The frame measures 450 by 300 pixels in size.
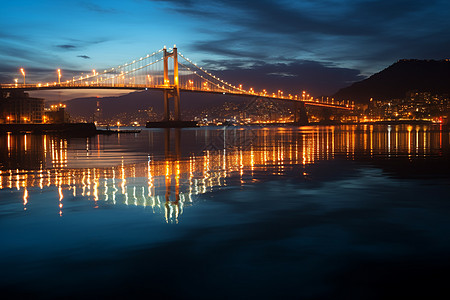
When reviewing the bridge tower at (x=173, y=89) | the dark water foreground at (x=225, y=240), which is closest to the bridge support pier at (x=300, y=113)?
the bridge tower at (x=173, y=89)

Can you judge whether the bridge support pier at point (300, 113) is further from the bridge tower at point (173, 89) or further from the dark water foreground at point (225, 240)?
the dark water foreground at point (225, 240)

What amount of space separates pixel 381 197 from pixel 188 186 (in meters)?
4.22

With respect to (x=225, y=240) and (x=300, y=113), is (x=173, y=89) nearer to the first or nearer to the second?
(x=300, y=113)

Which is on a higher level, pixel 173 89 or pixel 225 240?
pixel 173 89

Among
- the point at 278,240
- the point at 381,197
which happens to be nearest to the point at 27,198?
the point at 278,240

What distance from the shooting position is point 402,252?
507 centimetres

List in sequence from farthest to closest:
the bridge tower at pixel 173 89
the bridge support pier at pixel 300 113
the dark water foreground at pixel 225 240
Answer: the bridge support pier at pixel 300 113
the bridge tower at pixel 173 89
the dark water foreground at pixel 225 240

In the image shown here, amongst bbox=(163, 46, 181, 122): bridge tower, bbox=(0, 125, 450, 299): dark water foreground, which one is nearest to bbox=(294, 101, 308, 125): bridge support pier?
bbox=(163, 46, 181, 122): bridge tower

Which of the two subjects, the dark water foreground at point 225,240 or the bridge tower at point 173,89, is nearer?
the dark water foreground at point 225,240

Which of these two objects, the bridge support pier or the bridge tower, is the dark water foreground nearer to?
the bridge tower

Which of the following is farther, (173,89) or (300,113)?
(300,113)

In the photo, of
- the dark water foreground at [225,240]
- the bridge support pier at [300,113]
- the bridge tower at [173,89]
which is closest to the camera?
the dark water foreground at [225,240]

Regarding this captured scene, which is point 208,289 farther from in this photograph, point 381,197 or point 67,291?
point 381,197

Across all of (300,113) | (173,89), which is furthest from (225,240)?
(300,113)
